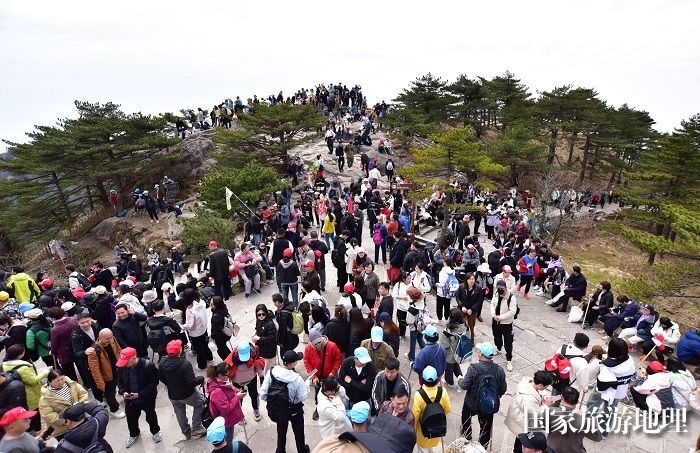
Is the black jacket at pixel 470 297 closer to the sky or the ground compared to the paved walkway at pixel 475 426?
closer to the sky

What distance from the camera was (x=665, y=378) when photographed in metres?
5.61

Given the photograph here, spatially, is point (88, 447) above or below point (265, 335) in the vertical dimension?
above

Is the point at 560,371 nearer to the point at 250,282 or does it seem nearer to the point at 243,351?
the point at 243,351

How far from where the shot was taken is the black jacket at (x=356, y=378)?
4.95 m

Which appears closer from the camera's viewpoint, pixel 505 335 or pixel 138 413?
pixel 138 413

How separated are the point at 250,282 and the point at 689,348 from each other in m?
9.80

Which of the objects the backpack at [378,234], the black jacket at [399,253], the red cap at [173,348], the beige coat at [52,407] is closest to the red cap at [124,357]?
the red cap at [173,348]

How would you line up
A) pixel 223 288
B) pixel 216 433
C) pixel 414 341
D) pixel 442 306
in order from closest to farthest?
pixel 216 433 → pixel 414 341 → pixel 442 306 → pixel 223 288

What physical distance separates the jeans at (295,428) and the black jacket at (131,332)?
125 inches

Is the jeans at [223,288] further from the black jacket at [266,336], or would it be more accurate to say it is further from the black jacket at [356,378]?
the black jacket at [356,378]

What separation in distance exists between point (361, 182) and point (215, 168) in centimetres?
916

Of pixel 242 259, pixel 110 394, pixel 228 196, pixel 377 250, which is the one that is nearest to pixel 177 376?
pixel 110 394

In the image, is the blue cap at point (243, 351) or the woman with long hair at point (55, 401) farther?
the blue cap at point (243, 351)

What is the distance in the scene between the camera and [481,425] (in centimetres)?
530
